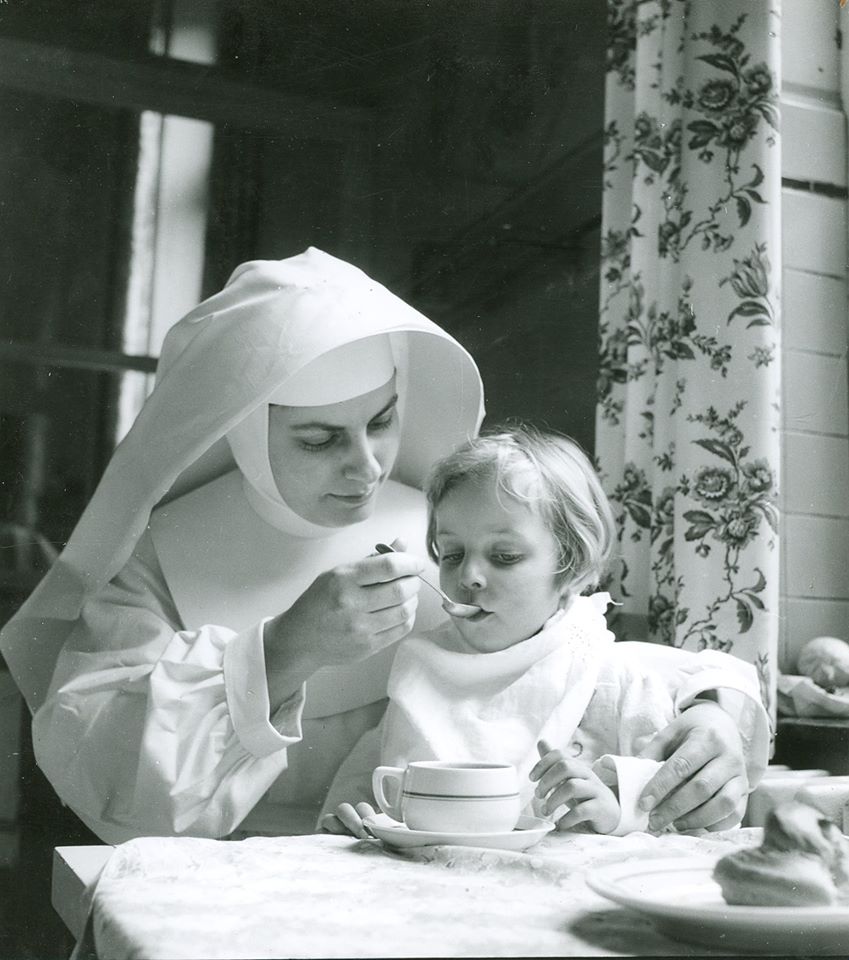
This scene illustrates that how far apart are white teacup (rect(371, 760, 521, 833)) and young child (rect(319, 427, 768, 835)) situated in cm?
24

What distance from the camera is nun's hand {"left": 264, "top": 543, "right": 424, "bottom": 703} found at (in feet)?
3.00

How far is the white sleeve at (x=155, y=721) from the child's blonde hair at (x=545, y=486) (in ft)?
0.84

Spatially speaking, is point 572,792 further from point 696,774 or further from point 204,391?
point 204,391

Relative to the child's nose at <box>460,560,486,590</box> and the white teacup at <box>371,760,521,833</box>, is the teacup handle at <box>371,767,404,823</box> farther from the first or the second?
the child's nose at <box>460,560,486,590</box>

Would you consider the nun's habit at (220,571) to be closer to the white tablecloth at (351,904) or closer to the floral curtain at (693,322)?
the white tablecloth at (351,904)

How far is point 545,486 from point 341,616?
0.26m

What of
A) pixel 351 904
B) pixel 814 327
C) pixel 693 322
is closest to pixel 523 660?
pixel 351 904

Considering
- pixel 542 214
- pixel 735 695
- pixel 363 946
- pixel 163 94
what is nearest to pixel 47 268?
pixel 163 94

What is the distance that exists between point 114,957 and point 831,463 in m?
1.30

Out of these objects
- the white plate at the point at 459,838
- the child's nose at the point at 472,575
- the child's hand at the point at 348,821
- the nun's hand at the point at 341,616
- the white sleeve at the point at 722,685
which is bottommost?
the child's hand at the point at 348,821

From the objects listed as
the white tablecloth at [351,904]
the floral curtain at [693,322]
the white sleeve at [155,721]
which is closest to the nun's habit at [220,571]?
the white sleeve at [155,721]

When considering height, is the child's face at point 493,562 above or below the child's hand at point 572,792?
above

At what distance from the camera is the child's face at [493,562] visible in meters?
1.02

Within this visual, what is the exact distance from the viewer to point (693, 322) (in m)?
1.43
